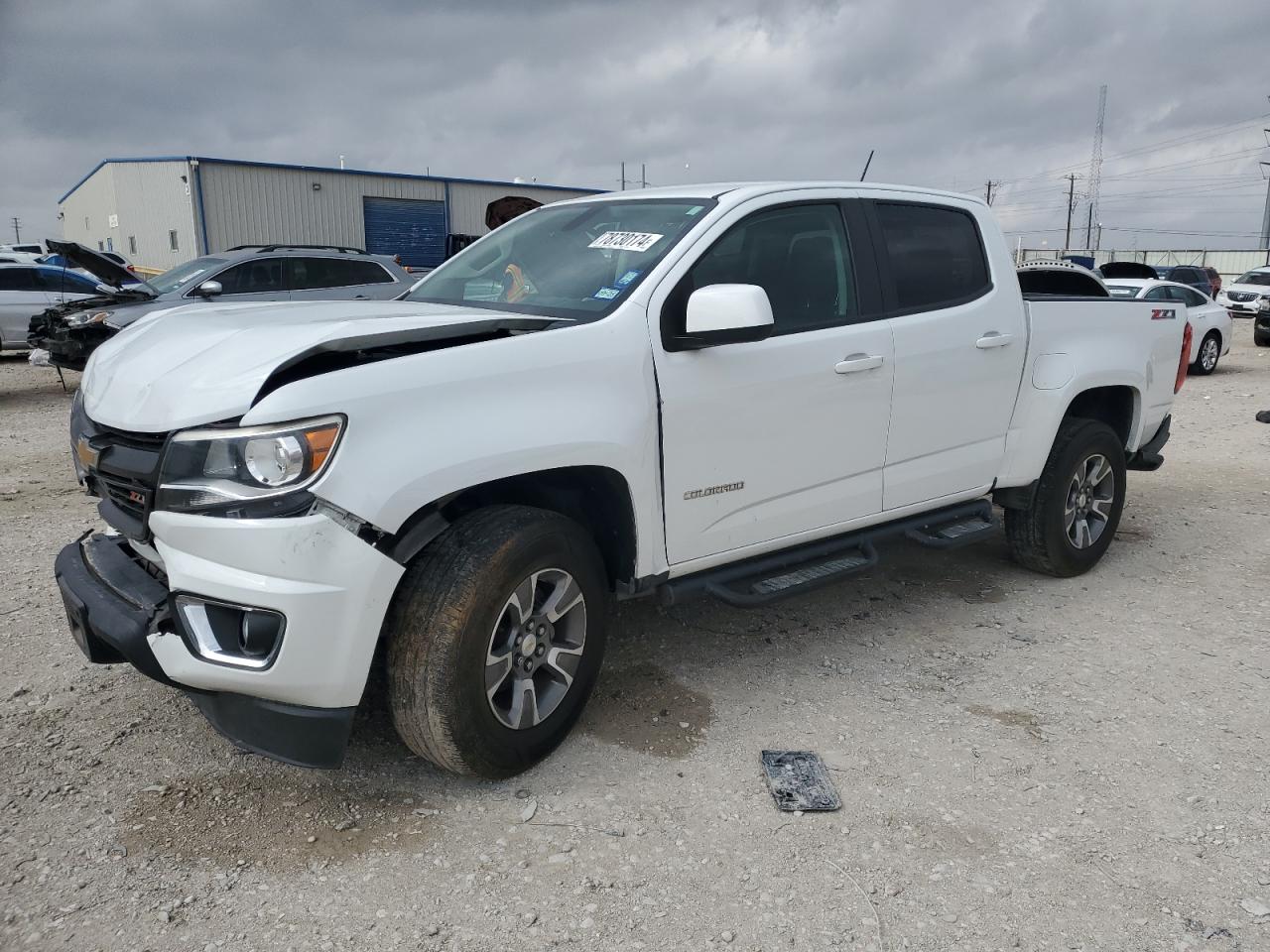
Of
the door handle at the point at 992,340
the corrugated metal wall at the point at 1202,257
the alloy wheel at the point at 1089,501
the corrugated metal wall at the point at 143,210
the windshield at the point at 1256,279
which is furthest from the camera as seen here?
the corrugated metal wall at the point at 1202,257

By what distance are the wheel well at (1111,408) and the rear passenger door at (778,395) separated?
1982mm

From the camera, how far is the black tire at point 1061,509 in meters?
4.98

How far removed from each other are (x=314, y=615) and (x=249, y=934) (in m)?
0.80

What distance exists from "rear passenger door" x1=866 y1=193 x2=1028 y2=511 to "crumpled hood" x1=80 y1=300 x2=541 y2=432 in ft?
5.93

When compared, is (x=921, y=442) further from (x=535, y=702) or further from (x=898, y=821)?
(x=535, y=702)

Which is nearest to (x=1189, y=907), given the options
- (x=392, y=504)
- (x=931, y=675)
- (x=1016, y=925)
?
(x=1016, y=925)

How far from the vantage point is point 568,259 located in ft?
12.3

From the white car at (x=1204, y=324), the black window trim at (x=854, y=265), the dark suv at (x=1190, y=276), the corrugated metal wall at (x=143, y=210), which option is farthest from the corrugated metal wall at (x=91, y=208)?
the black window trim at (x=854, y=265)

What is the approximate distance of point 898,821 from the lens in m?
3.00

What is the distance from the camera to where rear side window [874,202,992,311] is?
4199 millimetres

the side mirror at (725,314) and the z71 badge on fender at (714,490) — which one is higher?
the side mirror at (725,314)

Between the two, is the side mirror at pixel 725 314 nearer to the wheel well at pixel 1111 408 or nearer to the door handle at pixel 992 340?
the door handle at pixel 992 340

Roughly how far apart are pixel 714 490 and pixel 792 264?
1.04 metres

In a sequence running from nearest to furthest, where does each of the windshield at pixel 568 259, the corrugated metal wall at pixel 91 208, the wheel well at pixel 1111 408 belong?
the windshield at pixel 568 259 → the wheel well at pixel 1111 408 → the corrugated metal wall at pixel 91 208
